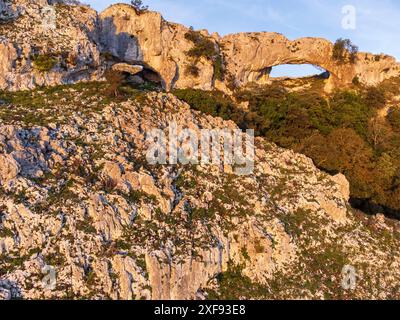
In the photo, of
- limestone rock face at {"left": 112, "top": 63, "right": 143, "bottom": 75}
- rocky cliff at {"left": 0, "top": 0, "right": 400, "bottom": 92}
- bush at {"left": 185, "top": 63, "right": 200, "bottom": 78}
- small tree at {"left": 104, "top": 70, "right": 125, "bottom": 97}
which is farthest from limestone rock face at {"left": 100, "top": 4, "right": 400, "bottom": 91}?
small tree at {"left": 104, "top": 70, "right": 125, "bottom": 97}

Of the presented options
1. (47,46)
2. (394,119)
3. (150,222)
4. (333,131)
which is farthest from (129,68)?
(394,119)

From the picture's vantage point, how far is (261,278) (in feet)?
83.5

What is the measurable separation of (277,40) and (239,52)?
21.4ft

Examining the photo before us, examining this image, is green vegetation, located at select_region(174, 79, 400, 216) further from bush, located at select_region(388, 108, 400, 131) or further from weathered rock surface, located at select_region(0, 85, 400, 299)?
weathered rock surface, located at select_region(0, 85, 400, 299)

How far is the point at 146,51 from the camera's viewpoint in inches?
1965

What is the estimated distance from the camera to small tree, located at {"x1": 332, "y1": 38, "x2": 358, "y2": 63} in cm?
6047

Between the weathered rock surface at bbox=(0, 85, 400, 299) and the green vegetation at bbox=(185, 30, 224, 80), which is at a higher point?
the green vegetation at bbox=(185, 30, 224, 80)

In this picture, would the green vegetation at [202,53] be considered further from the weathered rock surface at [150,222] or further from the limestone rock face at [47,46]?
the weathered rock surface at [150,222]

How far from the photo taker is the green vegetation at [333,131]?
41.1 meters

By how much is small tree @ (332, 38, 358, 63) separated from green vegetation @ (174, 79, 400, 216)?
7.77 meters

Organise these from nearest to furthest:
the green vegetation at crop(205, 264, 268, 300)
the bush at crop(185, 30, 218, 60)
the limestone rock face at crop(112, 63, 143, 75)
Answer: the green vegetation at crop(205, 264, 268, 300), the limestone rock face at crop(112, 63, 143, 75), the bush at crop(185, 30, 218, 60)

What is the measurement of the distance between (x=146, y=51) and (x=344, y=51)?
29.9 m

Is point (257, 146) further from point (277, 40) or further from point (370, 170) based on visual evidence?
point (277, 40)
